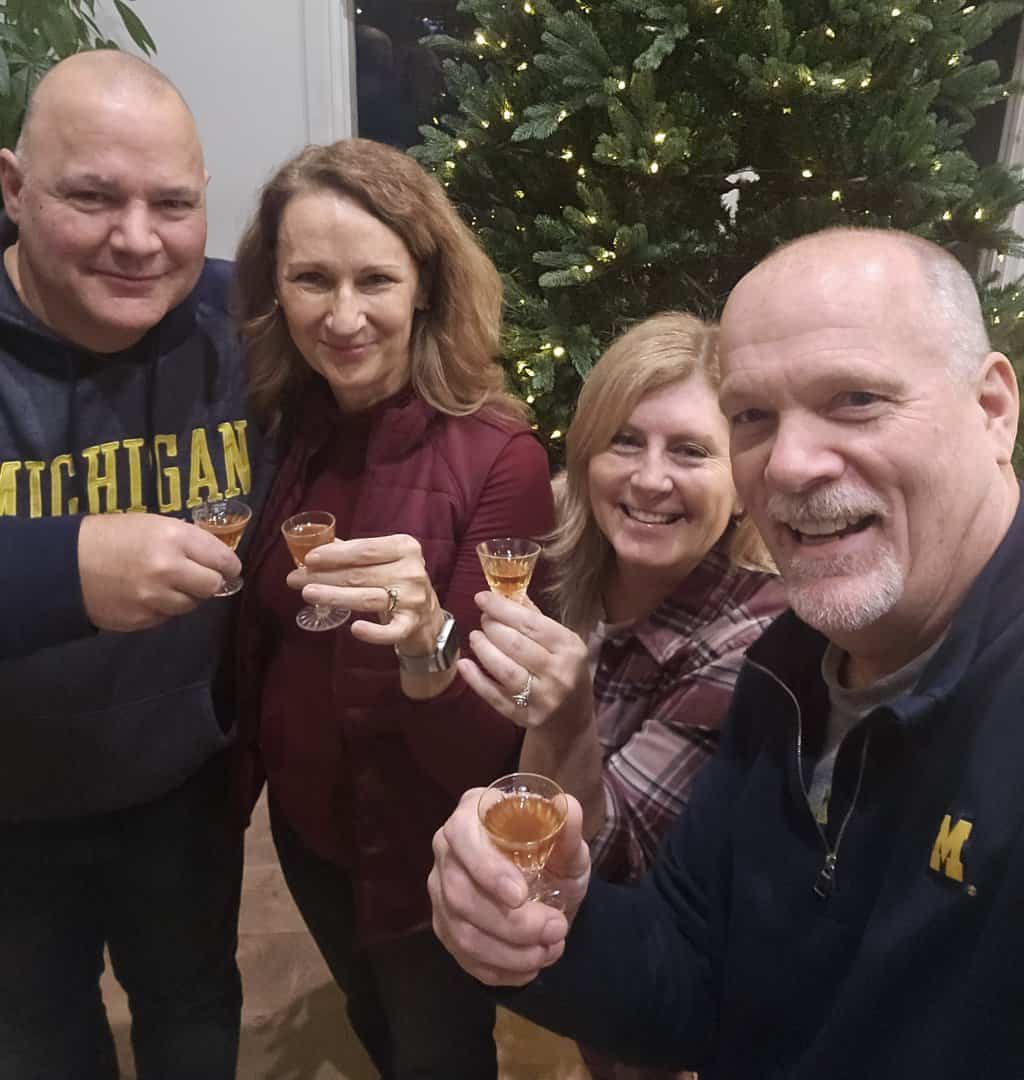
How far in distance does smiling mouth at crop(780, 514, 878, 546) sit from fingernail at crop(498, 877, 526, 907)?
1.77 ft

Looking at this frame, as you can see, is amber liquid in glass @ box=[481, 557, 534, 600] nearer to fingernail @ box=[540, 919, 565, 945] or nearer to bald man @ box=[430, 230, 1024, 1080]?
bald man @ box=[430, 230, 1024, 1080]

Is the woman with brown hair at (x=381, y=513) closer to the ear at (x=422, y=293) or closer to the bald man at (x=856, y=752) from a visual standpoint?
the ear at (x=422, y=293)

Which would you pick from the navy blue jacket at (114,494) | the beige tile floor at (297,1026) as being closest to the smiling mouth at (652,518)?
the navy blue jacket at (114,494)

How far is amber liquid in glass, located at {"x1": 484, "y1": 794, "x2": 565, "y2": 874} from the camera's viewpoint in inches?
41.0

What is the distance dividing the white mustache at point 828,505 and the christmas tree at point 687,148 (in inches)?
65.8

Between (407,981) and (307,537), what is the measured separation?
2.85 feet

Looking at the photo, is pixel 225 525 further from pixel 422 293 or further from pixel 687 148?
pixel 687 148

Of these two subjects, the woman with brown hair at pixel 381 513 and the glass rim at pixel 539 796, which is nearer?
the glass rim at pixel 539 796

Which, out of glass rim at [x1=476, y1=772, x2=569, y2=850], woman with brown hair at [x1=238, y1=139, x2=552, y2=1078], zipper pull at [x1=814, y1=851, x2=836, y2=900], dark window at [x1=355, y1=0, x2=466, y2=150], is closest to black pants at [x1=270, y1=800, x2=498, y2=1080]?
woman with brown hair at [x1=238, y1=139, x2=552, y2=1078]

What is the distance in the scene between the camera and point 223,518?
5.16 feet

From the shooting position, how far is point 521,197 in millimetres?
2896

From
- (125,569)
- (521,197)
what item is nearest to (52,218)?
(125,569)

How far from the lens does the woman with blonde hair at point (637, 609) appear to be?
147 centimetres

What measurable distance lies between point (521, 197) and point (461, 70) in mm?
421
